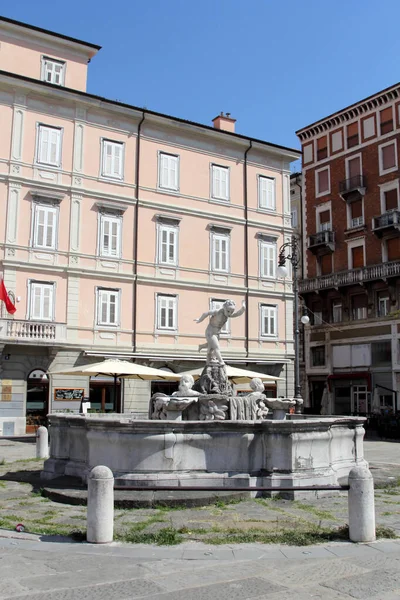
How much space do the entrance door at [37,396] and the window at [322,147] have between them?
86.3ft

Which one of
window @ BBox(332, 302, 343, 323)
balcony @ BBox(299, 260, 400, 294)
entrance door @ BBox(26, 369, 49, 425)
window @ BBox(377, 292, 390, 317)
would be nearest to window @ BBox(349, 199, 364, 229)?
balcony @ BBox(299, 260, 400, 294)

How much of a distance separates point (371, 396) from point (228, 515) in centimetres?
3036

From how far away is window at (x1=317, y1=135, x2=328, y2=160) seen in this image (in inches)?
1703

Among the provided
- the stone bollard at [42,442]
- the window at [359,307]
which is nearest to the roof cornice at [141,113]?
the window at [359,307]

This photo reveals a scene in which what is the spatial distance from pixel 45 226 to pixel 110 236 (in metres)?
3.07

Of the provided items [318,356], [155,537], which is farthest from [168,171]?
[155,537]

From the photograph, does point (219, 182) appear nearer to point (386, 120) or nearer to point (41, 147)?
point (41, 147)

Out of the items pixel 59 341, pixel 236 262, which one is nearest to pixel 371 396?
pixel 236 262

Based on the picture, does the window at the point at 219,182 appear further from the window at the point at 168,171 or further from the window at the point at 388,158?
the window at the point at 388,158

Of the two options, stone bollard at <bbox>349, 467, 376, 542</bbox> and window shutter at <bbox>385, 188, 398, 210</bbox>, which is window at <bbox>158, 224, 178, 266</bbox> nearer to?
window shutter at <bbox>385, 188, 398, 210</bbox>

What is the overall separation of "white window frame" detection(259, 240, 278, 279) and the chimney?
22.7 ft

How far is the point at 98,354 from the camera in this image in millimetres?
27297

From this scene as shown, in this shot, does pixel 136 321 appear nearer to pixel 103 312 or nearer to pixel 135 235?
pixel 103 312

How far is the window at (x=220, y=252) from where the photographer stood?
104ft
